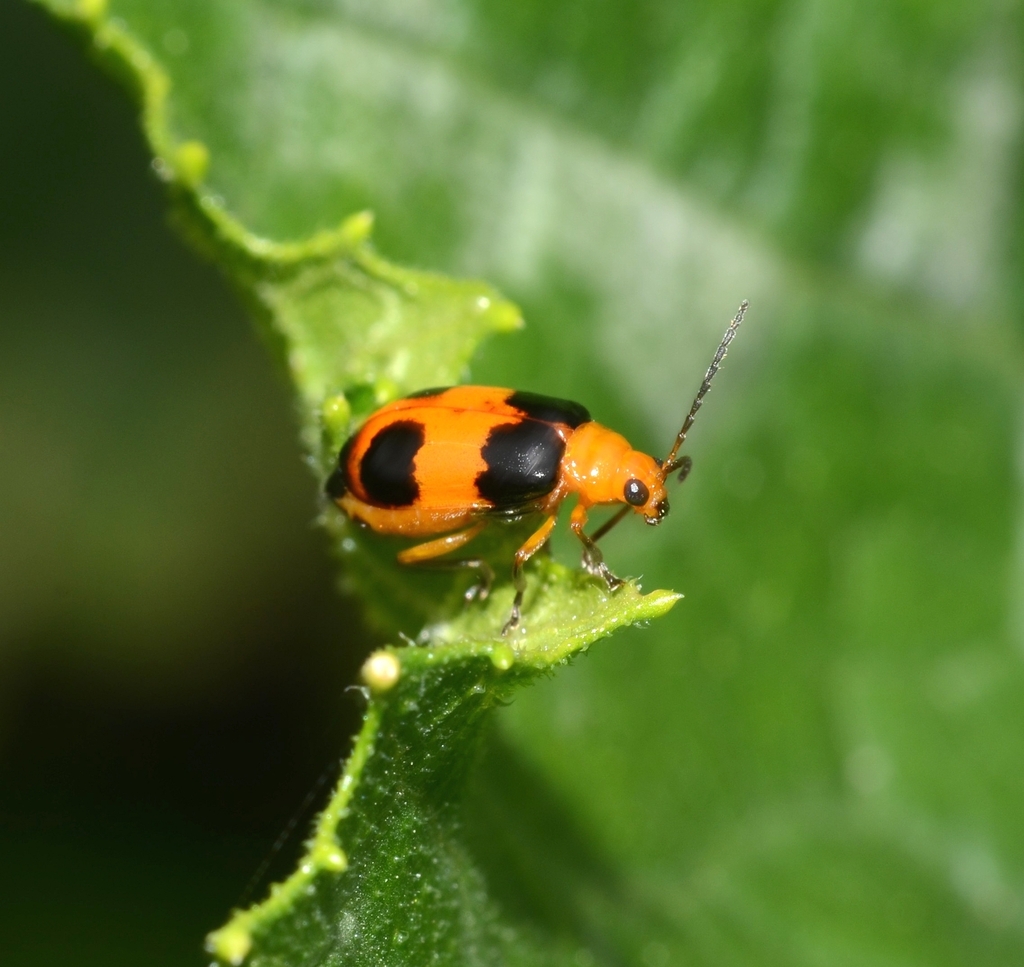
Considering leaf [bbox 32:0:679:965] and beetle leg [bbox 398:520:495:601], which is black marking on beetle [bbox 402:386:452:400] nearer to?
leaf [bbox 32:0:679:965]

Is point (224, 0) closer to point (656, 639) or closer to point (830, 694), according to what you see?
point (656, 639)

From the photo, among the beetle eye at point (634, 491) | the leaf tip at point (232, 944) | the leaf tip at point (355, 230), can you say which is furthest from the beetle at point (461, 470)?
the leaf tip at point (232, 944)

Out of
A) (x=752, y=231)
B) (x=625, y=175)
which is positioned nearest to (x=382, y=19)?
(x=625, y=175)

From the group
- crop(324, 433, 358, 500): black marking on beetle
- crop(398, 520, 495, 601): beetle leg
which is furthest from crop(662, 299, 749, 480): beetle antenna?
crop(324, 433, 358, 500): black marking on beetle

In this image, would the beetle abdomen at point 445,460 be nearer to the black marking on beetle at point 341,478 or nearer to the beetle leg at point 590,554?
the black marking on beetle at point 341,478

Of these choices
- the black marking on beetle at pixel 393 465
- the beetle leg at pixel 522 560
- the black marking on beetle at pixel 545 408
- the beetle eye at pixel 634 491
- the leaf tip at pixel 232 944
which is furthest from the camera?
the beetle eye at pixel 634 491

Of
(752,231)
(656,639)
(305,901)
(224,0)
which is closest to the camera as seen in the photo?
(305,901)
